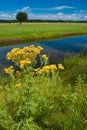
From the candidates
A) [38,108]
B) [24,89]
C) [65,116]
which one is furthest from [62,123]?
[24,89]

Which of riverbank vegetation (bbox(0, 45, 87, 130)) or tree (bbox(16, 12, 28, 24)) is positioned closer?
riverbank vegetation (bbox(0, 45, 87, 130))

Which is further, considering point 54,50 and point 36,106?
point 54,50

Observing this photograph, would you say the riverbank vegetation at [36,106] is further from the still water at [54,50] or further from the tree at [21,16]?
the tree at [21,16]

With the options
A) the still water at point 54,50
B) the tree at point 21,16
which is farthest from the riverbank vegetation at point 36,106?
the tree at point 21,16

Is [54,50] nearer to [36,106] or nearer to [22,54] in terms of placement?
Answer: [22,54]

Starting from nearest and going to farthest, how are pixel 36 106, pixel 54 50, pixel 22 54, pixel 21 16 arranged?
pixel 36 106, pixel 22 54, pixel 54 50, pixel 21 16

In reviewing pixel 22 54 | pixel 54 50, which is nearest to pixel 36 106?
pixel 22 54

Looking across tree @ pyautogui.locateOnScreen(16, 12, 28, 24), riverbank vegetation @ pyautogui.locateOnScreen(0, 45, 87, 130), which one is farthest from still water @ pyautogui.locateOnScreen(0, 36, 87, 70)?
tree @ pyautogui.locateOnScreen(16, 12, 28, 24)

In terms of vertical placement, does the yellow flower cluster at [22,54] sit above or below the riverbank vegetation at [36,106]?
above

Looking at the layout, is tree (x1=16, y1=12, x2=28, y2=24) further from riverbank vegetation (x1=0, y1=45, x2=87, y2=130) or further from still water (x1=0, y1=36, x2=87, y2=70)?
riverbank vegetation (x1=0, y1=45, x2=87, y2=130)

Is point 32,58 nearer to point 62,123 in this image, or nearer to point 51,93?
point 51,93

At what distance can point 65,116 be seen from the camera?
561 centimetres

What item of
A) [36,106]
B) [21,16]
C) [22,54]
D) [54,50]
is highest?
[22,54]

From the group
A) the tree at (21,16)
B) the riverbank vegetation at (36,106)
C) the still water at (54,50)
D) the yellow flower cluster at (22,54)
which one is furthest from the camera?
the tree at (21,16)
